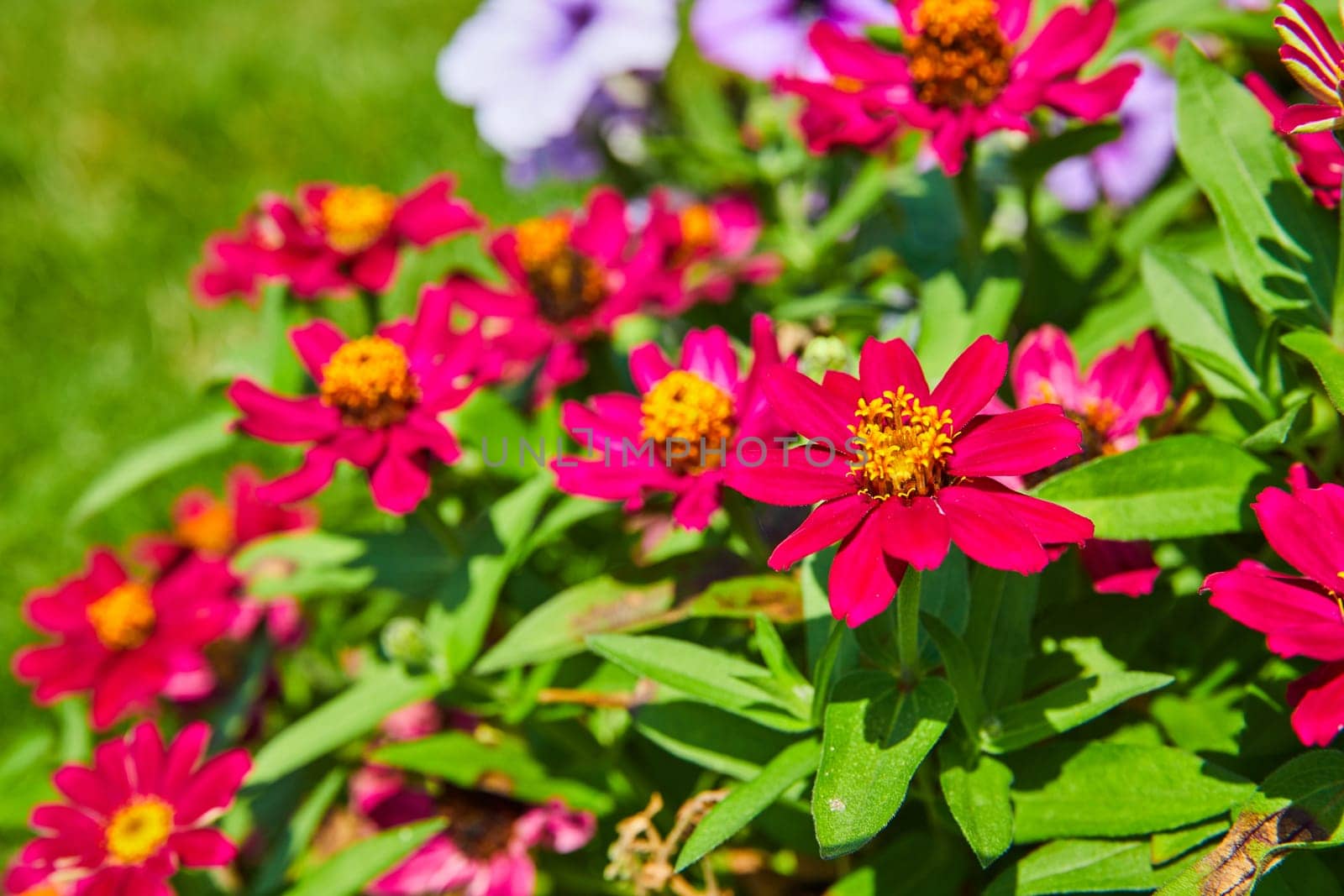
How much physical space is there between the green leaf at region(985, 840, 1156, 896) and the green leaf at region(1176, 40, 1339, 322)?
0.52 meters

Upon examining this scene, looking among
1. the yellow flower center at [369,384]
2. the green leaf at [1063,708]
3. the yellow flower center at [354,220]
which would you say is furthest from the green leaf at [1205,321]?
the yellow flower center at [354,220]

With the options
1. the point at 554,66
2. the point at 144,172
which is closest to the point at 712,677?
the point at 554,66

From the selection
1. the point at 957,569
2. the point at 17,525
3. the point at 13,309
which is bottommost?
the point at 17,525

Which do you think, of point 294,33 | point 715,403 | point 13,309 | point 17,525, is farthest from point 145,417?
point 715,403

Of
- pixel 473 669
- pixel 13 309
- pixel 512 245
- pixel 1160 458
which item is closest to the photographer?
pixel 1160 458

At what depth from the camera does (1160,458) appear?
112 cm

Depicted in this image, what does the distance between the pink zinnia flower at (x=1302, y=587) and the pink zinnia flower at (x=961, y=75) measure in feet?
1.61

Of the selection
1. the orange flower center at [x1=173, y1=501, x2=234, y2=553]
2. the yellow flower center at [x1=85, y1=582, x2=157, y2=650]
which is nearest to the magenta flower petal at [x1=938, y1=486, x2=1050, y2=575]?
the yellow flower center at [x1=85, y1=582, x2=157, y2=650]

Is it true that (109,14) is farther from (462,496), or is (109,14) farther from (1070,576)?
(1070,576)

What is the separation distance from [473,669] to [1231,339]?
0.87m

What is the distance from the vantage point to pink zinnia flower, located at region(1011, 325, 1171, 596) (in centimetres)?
126

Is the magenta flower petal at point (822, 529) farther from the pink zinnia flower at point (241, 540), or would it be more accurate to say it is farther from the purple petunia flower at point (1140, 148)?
the purple petunia flower at point (1140, 148)

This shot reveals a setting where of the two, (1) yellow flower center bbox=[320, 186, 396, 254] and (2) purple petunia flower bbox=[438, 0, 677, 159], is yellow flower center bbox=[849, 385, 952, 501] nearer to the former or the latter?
(1) yellow flower center bbox=[320, 186, 396, 254]

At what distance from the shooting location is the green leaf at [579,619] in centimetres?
131
